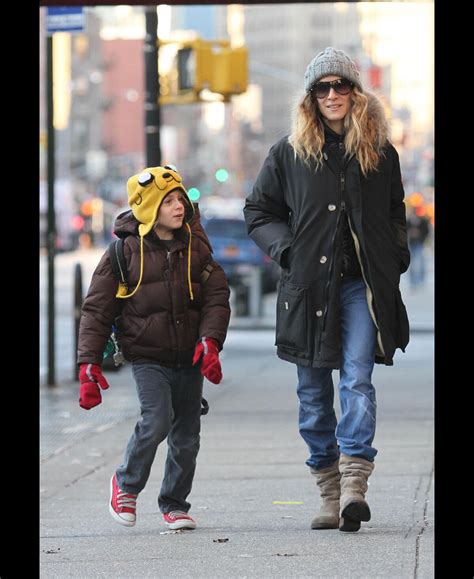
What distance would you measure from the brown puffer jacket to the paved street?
2.78 ft

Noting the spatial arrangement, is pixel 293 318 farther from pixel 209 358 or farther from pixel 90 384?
pixel 90 384

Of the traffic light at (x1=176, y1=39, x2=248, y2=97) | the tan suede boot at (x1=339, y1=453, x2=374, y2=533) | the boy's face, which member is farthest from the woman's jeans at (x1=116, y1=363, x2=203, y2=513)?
the traffic light at (x1=176, y1=39, x2=248, y2=97)

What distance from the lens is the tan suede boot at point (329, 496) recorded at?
264 inches

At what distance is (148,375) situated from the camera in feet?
21.9

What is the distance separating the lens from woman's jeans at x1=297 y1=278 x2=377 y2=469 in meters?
6.52

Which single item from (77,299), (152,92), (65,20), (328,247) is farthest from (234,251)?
(328,247)

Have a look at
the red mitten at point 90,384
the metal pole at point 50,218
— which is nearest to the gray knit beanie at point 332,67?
the red mitten at point 90,384

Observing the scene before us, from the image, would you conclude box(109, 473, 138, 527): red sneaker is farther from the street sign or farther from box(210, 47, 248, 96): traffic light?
box(210, 47, 248, 96): traffic light

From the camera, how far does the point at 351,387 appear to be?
6.51 metres

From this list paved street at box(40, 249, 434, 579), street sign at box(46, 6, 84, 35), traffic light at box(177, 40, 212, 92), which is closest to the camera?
paved street at box(40, 249, 434, 579)

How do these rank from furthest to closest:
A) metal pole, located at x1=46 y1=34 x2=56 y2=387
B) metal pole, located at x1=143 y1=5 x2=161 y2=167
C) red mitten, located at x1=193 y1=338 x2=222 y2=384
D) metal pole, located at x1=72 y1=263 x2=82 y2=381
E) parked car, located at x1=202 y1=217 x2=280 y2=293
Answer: parked car, located at x1=202 y1=217 x2=280 y2=293 < metal pole, located at x1=143 y1=5 x2=161 y2=167 < metal pole, located at x1=72 y1=263 x2=82 y2=381 < metal pole, located at x1=46 y1=34 x2=56 y2=387 < red mitten, located at x1=193 y1=338 x2=222 y2=384
